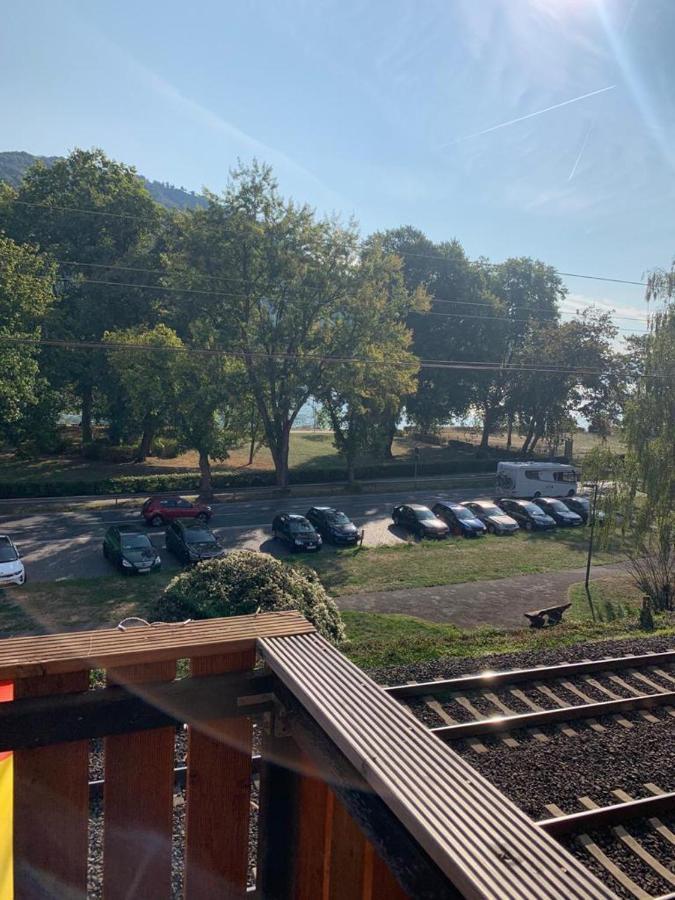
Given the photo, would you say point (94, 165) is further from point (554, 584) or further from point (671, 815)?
point (671, 815)

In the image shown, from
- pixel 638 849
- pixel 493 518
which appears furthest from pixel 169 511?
pixel 638 849

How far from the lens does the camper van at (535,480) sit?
126 ft

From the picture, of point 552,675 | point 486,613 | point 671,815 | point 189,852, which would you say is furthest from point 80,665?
point 486,613

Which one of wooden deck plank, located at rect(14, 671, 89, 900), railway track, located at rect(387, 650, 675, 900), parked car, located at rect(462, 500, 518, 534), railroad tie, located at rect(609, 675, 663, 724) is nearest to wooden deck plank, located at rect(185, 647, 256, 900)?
wooden deck plank, located at rect(14, 671, 89, 900)

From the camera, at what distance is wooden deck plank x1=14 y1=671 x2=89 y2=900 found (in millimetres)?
2537

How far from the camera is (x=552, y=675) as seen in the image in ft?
35.3

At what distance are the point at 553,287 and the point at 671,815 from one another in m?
62.0

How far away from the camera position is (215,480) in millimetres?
36406

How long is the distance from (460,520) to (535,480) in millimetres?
10912

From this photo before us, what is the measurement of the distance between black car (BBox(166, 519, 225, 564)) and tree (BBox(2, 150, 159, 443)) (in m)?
19.2

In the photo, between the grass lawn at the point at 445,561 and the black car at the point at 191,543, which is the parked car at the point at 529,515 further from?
the black car at the point at 191,543

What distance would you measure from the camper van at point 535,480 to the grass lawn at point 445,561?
857 centimetres

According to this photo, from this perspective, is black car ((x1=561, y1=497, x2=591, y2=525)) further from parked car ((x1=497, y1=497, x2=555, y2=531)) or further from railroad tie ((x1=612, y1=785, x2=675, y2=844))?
railroad tie ((x1=612, y1=785, x2=675, y2=844))

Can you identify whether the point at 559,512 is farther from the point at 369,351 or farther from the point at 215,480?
the point at 215,480
